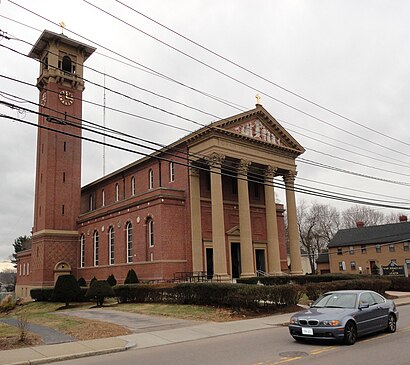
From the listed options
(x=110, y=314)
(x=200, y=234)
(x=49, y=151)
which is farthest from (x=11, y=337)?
(x=49, y=151)

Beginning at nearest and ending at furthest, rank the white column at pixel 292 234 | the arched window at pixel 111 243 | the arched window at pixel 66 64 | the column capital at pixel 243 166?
the column capital at pixel 243 166 → the white column at pixel 292 234 → the arched window at pixel 111 243 → the arched window at pixel 66 64

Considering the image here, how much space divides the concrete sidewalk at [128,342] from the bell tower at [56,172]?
34.0 meters

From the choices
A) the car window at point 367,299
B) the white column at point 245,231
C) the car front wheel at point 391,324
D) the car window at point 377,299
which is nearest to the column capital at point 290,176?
the white column at point 245,231

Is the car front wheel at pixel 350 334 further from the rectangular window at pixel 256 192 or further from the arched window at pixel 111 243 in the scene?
the arched window at pixel 111 243

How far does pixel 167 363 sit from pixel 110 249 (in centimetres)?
3540

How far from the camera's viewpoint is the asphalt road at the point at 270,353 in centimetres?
965

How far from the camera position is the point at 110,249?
145 ft

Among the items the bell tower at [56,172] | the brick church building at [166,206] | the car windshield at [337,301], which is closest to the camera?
the car windshield at [337,301]

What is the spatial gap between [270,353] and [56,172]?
41863mm

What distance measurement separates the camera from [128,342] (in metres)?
13.2

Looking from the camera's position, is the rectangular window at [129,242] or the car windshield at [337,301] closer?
the car windshield at [337,301]

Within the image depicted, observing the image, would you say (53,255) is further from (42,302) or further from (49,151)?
(49,151)

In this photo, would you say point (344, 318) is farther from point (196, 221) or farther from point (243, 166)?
point (243, 166)

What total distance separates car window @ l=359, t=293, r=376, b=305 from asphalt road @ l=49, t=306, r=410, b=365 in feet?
3.29
